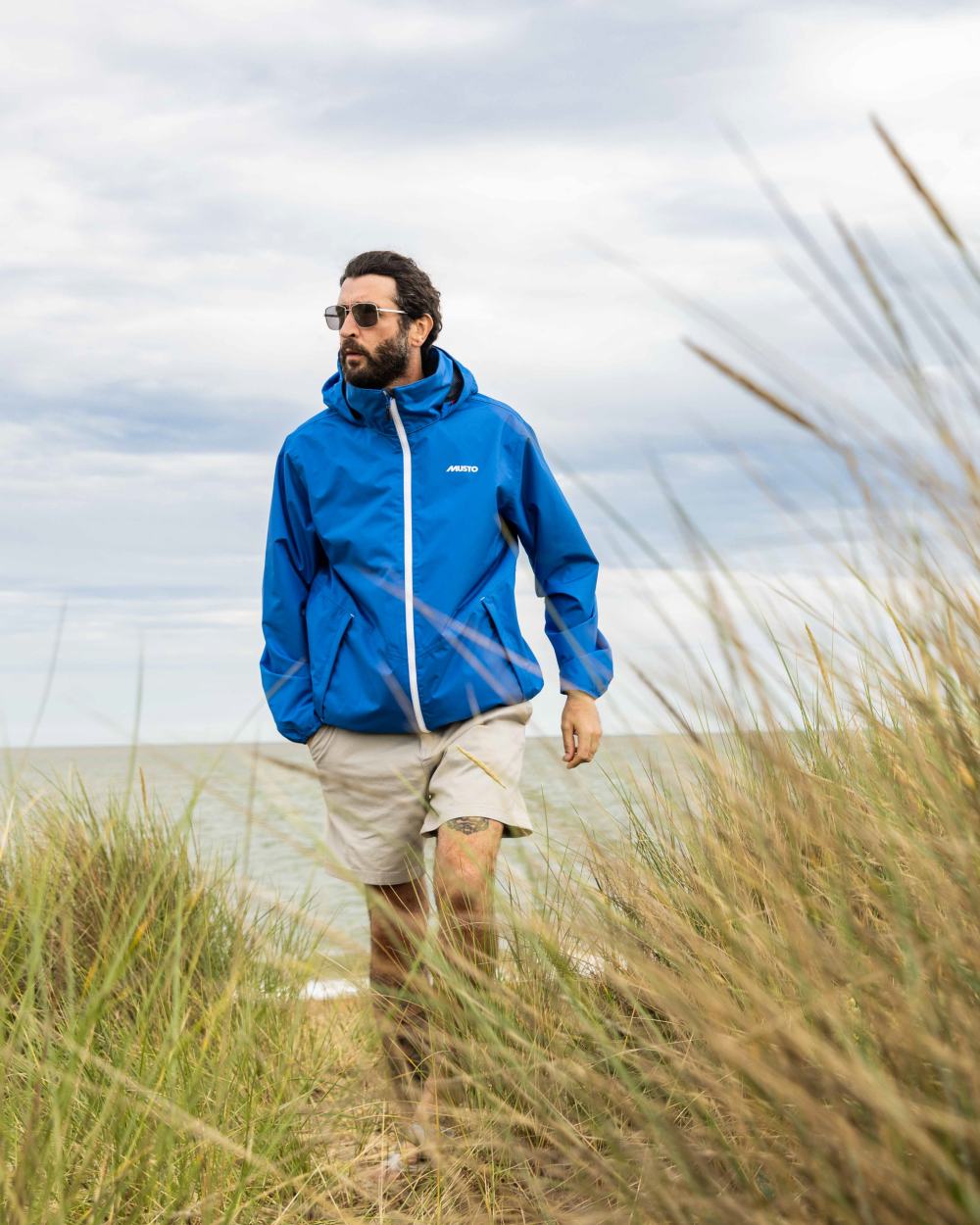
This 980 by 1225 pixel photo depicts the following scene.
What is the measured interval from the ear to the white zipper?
30 centimetres

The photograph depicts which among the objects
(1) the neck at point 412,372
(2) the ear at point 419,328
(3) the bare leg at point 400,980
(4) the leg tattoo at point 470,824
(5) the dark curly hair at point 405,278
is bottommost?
(3) the bare leg at point 400,980

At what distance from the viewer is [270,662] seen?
387 cm

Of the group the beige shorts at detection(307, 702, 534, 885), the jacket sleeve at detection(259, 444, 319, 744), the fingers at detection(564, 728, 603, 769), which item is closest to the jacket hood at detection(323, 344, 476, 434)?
the jacket sleeve at detection(259, 444, 319, 744)

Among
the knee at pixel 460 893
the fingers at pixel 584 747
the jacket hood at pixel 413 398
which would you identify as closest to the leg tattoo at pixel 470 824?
the knee at pixel 460 893

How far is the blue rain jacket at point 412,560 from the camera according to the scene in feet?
11.6

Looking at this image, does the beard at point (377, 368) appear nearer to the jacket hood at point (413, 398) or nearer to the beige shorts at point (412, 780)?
the jacket hood at point (413, 398)

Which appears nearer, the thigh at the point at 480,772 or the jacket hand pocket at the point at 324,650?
the thigh at the point at 480,772

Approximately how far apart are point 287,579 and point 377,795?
77cm

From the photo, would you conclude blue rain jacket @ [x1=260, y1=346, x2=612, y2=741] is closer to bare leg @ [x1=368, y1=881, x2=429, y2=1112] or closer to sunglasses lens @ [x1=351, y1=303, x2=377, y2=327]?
sunglasses lens @ [x1=351, y1=303, x2=377, y2=327]

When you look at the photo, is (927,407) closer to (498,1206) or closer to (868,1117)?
(868,1117)

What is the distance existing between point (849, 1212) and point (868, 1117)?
153 mm

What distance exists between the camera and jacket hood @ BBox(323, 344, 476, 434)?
3707 millimetres

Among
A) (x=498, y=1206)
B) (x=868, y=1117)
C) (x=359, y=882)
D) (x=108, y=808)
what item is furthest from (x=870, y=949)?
(x=108, y=808)

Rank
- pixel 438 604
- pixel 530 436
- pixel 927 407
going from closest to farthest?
1. pixel 927 407
2. pixel 438 604
3. pixel 530 436
